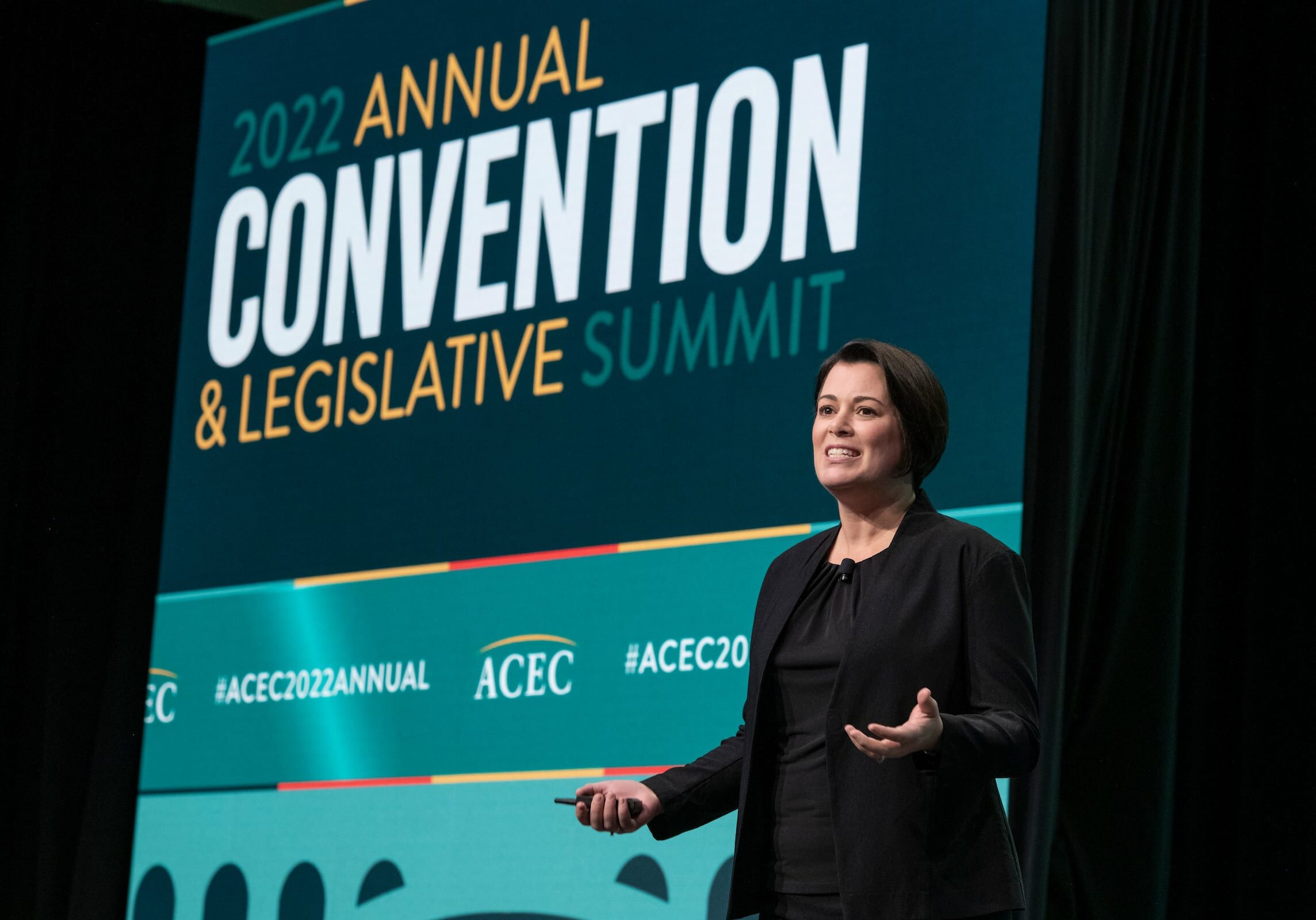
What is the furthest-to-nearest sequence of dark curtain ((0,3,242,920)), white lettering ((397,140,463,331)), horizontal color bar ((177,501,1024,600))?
dark curtain ((0,3,242,920)) → white lettering ((397,140,463,331)) → horizontal color bar ((177,501,1024,600))

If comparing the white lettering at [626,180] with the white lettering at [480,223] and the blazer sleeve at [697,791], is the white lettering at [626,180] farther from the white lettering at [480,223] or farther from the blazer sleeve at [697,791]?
the blazer sleeve at [697,791]

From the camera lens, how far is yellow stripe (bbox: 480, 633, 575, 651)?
336 centimetres

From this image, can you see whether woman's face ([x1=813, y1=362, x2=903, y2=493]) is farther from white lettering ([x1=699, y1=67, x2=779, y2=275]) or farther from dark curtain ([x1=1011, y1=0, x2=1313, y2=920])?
white lettering ([x1=699, y1=67, x2=779, y2=275])

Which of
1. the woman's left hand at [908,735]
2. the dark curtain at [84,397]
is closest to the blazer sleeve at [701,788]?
the woman's left hand at [908,735]

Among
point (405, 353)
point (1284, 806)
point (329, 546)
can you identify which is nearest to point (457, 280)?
point (405, 353)

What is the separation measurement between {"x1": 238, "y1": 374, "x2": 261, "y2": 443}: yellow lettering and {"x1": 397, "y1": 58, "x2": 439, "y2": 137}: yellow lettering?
0.72 meters

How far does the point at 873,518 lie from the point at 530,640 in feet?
5.62

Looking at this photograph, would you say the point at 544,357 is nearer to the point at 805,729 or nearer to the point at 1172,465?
the point at 1172,465

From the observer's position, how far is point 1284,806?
2.64 meters

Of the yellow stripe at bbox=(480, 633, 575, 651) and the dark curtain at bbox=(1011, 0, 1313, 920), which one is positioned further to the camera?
the yellow stripe at bbox=(480, 633, 575, 651)

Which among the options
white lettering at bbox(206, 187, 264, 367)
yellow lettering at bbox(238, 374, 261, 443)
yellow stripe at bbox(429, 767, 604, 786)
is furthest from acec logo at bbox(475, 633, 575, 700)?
white lettering at bbox(206, 187, 264, 367)

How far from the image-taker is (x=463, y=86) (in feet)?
12.7

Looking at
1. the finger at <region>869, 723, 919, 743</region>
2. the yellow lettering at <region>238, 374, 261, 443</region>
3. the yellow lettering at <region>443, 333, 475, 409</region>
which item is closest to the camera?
the finger at <region>869, 723, 919, 743</region>

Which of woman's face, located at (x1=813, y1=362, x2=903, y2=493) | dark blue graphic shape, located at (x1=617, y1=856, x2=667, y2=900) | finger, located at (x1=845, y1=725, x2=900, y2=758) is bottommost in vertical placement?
dark blue graphic shape, located at (x1=617, y1=856, x2=667, y2=900)
